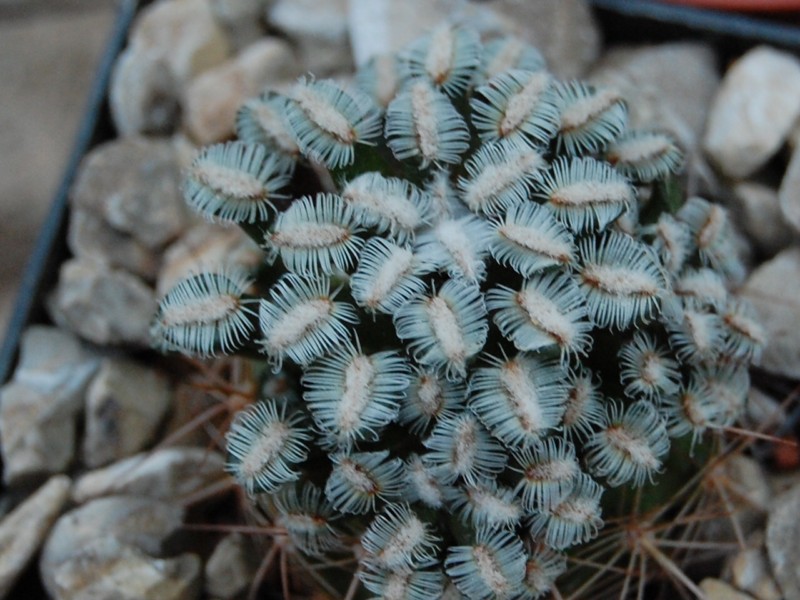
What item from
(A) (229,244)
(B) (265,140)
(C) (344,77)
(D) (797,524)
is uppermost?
(B) (265,140)

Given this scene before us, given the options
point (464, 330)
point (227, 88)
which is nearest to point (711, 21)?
point (227, 88)

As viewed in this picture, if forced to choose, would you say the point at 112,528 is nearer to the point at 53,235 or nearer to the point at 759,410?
the point at 53,235

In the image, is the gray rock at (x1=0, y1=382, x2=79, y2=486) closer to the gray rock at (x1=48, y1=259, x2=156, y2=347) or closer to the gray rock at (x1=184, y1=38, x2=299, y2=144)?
the gray rock at (x1=48, y1=259, x2=156, y2=347)

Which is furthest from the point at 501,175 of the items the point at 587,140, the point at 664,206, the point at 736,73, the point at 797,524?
the point at 736,73

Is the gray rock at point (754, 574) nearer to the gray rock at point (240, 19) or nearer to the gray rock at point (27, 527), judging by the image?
the gray rock at point (27, 527)

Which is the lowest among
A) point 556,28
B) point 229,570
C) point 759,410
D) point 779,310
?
point 229,570

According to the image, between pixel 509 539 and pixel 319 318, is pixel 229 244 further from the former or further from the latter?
pixel 509 539
